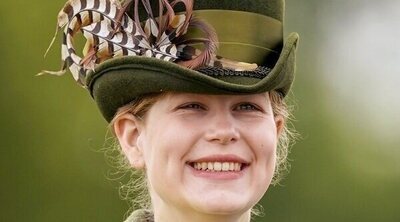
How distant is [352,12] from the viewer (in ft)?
21.1

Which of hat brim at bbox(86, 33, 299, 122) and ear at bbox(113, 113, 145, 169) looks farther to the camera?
ear at bbox(113, 113, 145, 169)

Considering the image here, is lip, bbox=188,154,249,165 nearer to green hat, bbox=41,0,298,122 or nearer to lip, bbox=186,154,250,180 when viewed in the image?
lip, bbox=186,154,250,180

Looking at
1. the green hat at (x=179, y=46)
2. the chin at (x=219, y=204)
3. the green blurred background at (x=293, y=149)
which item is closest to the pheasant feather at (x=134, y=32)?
the green hat at (x=179, y=46)

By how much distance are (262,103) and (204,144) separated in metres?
0.16

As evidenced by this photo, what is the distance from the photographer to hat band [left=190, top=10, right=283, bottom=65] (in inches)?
80.4

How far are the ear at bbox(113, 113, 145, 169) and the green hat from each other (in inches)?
1.4

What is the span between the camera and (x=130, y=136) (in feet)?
7.01

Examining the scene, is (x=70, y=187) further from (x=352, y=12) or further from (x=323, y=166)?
(x=352, y=12)

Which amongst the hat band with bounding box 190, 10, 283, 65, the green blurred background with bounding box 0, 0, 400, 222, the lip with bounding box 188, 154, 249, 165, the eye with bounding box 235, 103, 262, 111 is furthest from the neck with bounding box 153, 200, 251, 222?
the green blurred background with bounding box 0, 0, 400, 222

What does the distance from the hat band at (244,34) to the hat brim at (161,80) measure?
0.04 meters

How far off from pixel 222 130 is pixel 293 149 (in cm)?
378

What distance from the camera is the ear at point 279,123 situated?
2181mm

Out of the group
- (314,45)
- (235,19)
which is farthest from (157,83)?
(314,45)

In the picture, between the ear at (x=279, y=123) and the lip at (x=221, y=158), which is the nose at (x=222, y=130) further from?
the ear at (x=279, y=123)
